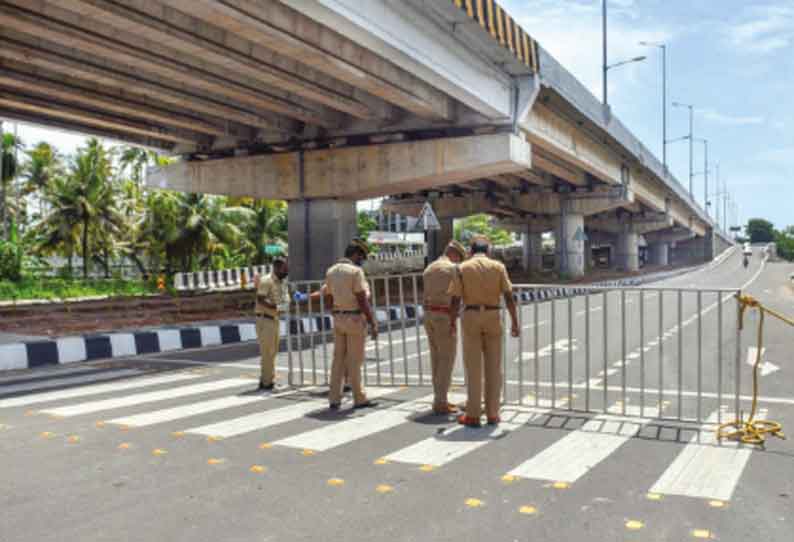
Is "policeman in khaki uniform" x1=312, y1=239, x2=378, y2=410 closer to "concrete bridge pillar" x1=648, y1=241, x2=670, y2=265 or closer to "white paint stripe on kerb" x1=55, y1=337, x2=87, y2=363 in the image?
"white paint stripe on kerb" x1=55, y1=337, x2=87, y2=363

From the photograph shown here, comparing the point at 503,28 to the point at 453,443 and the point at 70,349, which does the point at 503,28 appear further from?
the point at 453,443

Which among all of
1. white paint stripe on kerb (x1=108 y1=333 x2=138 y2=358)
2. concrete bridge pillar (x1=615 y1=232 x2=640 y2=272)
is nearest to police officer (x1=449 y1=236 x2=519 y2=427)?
white paint stripe on kerb (x1=108 y1=333 x2=138 y2=358)

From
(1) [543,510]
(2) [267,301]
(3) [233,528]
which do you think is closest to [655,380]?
(2) [267,301]

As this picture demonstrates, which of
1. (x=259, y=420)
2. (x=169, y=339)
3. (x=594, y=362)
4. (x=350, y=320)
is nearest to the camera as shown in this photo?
(x=259, y=420)

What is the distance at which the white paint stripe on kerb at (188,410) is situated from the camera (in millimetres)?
7465

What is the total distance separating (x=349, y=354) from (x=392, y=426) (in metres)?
1.22

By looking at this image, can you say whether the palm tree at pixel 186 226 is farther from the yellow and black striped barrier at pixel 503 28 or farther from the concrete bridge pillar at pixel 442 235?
the yellow and black striped barrier at pixel 503 28

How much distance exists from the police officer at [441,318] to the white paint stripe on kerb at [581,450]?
1.47 meters

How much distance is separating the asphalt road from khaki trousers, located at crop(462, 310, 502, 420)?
0.34 meters

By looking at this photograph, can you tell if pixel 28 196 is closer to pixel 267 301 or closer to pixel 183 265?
pixel 183 265

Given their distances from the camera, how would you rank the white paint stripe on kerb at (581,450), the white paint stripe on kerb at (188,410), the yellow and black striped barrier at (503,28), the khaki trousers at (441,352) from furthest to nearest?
the yellow and black striped barrier at (503,28) → the khaki trousers at (441,352) → the white paint stripe on kerb at (188,410) → the white paint stripe on kerb at (581,450)

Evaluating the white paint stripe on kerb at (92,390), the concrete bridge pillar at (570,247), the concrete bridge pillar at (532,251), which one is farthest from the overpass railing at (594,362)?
the concrete bridge pillar at (532,251)

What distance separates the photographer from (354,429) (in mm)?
7098

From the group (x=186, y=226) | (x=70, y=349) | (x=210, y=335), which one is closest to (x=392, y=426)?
(x=70, y=349)
